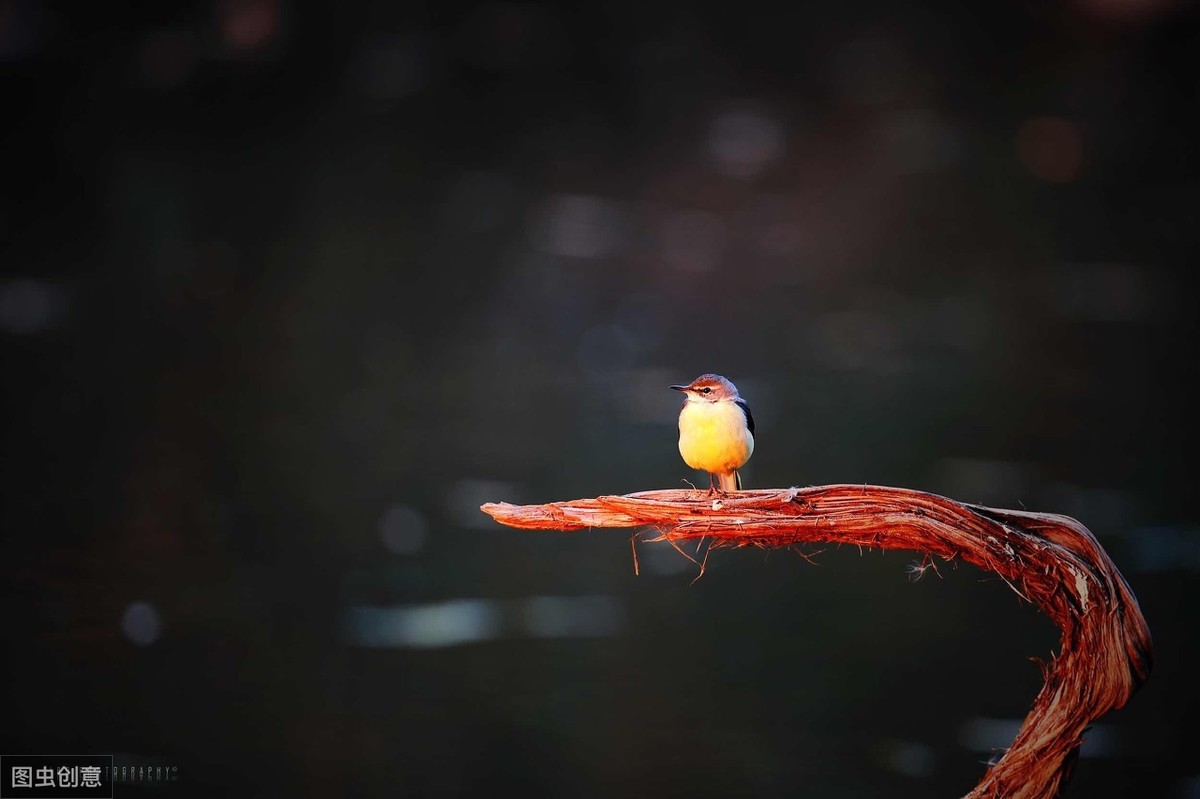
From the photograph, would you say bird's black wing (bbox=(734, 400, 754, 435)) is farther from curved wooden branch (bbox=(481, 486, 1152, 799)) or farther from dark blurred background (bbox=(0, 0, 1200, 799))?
dark blurred background (bbox=(0, 0, 1200, 799))

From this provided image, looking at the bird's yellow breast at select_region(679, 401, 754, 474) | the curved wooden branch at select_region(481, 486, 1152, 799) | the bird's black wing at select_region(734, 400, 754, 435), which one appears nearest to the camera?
the curved wooden branch at select_region(481, 486, 1152, 799)

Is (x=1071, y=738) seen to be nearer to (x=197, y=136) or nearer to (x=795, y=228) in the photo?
(x=795, y=228)

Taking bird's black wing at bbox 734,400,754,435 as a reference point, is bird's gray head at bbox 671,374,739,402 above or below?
above

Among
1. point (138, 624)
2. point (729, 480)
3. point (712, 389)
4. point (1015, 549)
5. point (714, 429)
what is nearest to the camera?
point (1015, 549)

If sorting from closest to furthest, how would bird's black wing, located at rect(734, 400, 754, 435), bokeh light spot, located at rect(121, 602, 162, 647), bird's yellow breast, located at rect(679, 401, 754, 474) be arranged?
bird's yellow breast, located at rect(679, 401, 754, 474) → bird's black wing, located at rect(734, 400, 754, 435) → bokeh light spot, located at rect(121, 602, 162, 647)

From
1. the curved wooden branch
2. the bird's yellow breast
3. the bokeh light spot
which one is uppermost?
the bird's yellow breast

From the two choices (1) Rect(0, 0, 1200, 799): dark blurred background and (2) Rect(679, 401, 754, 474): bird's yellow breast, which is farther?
(1) Rect(0, 0, 1200, 799): dark blurred background

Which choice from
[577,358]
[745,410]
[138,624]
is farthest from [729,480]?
[138,624]

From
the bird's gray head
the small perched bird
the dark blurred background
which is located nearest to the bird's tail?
the small perched bird

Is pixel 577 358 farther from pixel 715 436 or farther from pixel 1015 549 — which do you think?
pixel 1015 549
